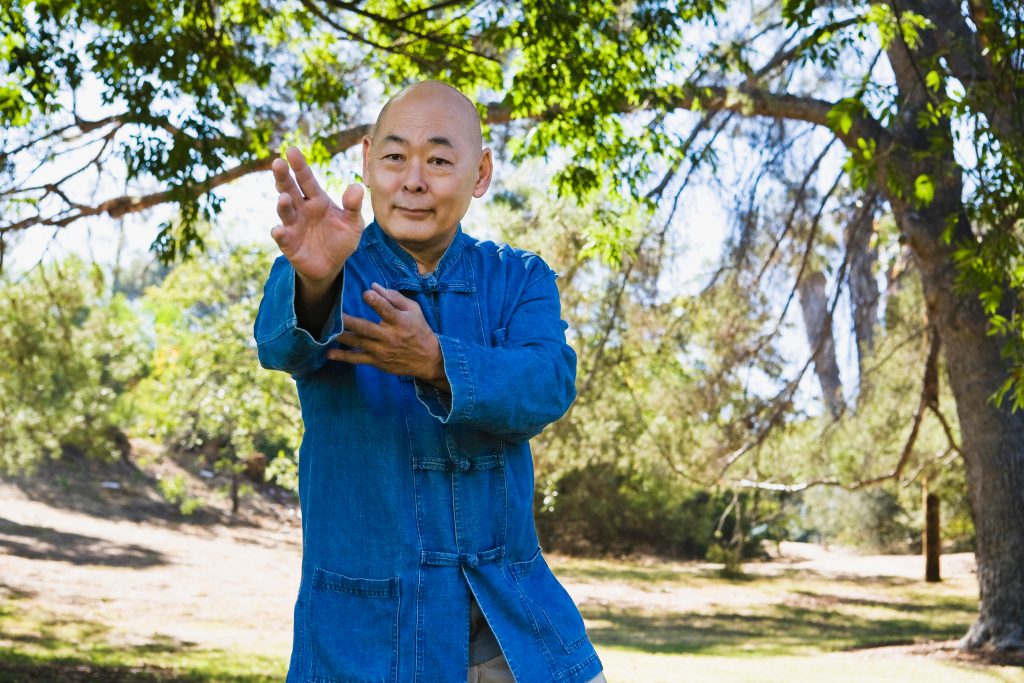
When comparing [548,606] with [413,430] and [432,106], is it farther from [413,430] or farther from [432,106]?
[432,106]

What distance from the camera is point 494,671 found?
1781mm

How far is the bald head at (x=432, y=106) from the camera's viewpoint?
1922 mm

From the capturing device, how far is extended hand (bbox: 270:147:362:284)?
5.00 feet

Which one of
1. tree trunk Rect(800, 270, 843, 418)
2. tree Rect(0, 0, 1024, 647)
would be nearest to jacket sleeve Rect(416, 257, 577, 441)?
tree Rect(0, 0, 1024, 647)

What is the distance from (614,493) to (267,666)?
15.8 meters

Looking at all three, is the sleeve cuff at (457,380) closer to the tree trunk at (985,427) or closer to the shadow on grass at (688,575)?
the tree trunk at (985,427)

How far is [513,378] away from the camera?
1726mm

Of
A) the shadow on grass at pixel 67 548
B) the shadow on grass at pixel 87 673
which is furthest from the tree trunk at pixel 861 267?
the shadow on grass at pixel 67 548

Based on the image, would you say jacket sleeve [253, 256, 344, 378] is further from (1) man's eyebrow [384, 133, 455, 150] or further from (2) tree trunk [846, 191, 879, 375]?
(2) tree trunk [846, 191, 879, 375]

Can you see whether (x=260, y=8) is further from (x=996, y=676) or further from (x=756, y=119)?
(x=996, y=676)

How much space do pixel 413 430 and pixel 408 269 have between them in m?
0.32

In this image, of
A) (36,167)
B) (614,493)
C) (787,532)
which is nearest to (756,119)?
(36,167)

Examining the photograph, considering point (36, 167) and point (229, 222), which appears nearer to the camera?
point (36, 167)

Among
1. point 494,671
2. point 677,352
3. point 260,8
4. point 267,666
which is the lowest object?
point 267,666
